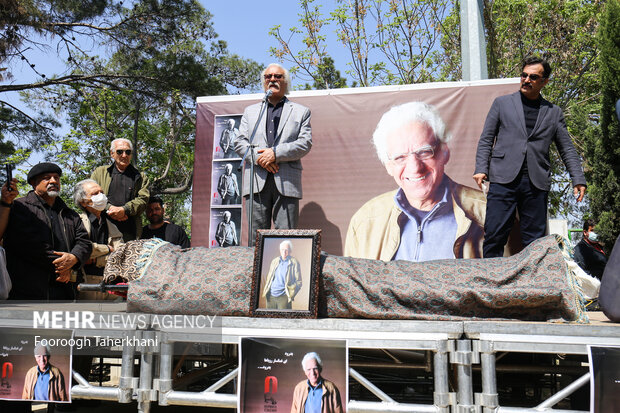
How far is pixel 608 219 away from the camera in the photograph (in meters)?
9.23

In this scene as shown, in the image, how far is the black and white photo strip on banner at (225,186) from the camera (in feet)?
16.2

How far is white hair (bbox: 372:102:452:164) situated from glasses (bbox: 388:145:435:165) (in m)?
0.10

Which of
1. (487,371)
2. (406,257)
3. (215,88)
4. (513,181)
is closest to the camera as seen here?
(487,371)

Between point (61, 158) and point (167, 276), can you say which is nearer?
point (167, 276)

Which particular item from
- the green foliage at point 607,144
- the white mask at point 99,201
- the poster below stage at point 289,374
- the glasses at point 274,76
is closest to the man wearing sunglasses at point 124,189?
the white mask at point 99,201

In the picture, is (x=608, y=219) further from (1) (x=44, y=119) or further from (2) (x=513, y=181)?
(1) (x=44, y=119)

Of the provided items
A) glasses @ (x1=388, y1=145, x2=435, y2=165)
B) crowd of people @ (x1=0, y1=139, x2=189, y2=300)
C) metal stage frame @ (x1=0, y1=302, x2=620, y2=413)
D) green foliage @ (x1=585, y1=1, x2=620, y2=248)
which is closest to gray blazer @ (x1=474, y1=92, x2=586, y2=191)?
glasses @ (x1=388, y1=145, x2=435, y2=165)

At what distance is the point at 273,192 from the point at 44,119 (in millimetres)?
9800

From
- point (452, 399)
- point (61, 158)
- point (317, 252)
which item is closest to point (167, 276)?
point (317, 252)

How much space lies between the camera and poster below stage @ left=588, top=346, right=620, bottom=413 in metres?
1.87

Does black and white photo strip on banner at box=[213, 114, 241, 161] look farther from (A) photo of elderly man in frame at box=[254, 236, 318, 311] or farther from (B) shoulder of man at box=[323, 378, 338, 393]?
(B) shoulder of man at box=[323, 378, 338, 393]

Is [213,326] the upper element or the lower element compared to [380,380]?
upper

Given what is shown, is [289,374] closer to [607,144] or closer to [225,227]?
[225,227]

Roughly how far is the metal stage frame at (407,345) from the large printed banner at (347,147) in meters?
2.52
